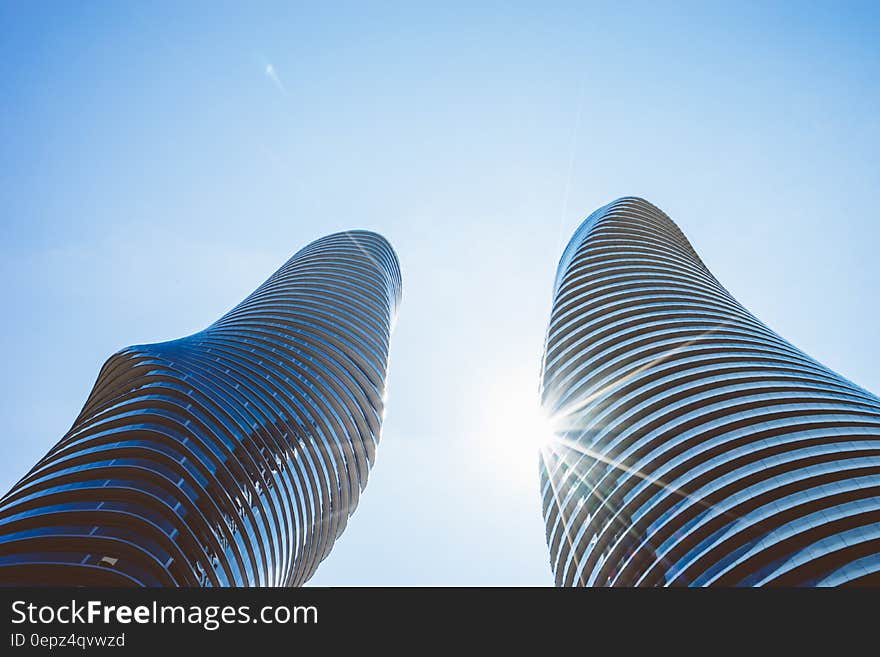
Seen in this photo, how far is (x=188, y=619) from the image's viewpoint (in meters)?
10.7

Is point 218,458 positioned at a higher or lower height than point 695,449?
higher

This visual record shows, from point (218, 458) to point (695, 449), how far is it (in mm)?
30511

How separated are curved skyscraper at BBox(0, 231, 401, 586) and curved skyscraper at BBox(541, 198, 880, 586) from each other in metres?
20.5

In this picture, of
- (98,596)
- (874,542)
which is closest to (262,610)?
(98,596)

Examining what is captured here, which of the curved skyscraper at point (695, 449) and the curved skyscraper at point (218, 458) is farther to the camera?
the curved skyscraper at point (218, 458)

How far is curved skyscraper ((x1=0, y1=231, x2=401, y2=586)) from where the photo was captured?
33.6 m

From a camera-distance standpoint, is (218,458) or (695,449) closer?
(695,449)

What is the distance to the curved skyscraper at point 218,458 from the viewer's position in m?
33.6

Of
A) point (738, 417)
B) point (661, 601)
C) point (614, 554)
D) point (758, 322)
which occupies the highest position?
point (758, 322)

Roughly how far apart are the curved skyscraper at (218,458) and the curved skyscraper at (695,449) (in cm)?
2045

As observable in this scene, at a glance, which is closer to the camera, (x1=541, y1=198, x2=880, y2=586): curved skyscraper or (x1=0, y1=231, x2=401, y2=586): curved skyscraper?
(x1=541, y1=198, x2=880, y2=586): curved skyscraper

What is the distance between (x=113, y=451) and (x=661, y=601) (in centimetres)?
3691

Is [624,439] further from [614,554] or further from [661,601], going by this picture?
[661,601]

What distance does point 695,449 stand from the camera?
3972cm
